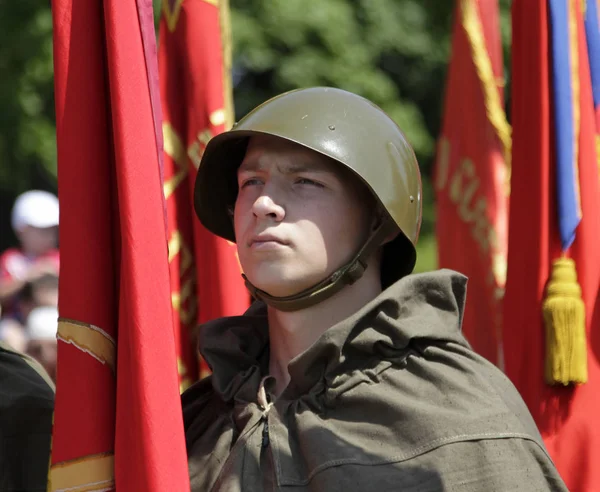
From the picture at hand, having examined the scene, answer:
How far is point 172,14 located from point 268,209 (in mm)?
1700

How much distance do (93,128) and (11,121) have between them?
8096 mm

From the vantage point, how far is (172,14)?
4496 millimetres

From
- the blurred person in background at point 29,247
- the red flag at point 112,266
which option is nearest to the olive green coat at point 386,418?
the red flag at point 112,266

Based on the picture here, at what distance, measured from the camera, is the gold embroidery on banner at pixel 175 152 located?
4391 millimetres

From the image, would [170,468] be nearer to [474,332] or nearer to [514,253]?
[514,253]

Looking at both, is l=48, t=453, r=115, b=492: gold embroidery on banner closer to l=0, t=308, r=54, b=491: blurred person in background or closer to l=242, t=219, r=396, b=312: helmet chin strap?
l=242, t=219, r=396, b=312: helmet chin strap

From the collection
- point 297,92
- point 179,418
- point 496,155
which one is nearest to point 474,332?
point 496,155

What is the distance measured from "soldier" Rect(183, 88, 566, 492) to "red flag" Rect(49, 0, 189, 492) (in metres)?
0.33

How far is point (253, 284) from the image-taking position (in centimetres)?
310

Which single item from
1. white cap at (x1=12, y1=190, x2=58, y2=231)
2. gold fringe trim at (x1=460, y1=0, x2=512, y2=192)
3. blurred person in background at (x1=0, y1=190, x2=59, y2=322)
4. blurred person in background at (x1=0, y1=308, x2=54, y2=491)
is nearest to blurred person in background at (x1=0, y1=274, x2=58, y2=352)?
blurred person in background at (x1=0, y1=190, x2=59, y2=322)

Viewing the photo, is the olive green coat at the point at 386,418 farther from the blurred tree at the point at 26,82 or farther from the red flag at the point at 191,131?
the blurred tree at the point at 26,82

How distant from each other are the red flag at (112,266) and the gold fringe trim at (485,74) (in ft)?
8.02

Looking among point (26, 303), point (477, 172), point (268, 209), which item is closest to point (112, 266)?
point (268, 209)

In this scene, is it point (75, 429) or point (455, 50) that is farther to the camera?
point (455, 50)
